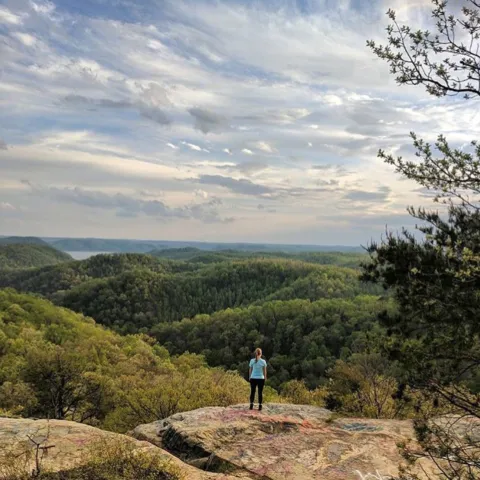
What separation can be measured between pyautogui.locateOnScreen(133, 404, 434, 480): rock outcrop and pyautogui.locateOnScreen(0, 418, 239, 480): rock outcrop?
172 cm

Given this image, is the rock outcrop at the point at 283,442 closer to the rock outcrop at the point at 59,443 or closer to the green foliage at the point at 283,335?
the rock outcrop at the point at 59,443

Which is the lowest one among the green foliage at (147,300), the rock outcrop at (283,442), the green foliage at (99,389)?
the green foliage at (147,300)

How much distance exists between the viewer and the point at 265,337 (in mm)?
116125

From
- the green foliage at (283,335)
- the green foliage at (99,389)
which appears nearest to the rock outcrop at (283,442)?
the green foliage at (99,389)

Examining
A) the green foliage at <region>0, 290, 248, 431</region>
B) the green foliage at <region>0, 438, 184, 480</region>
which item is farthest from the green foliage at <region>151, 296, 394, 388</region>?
the green foliage at <region>0, 438, 184, 480</region>

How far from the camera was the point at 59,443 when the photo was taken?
1191 cm

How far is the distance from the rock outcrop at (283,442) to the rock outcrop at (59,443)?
1.72 m

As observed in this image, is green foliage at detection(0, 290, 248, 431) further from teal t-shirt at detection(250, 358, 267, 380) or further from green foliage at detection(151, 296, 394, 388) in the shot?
green foliage at detection(151, 296, 394, 388)

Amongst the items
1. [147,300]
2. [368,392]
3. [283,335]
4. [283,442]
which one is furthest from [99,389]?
[147,300]

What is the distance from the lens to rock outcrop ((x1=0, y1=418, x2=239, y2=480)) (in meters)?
10.7

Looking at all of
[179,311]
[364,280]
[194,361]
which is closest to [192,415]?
[364,280]

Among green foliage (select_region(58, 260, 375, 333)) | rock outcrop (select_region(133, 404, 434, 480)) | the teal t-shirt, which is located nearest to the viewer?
rock outcrop (select_region(133, 404, 434, 480))

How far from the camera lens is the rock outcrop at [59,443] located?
10.7 metres

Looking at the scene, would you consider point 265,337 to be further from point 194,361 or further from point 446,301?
point 446,301
